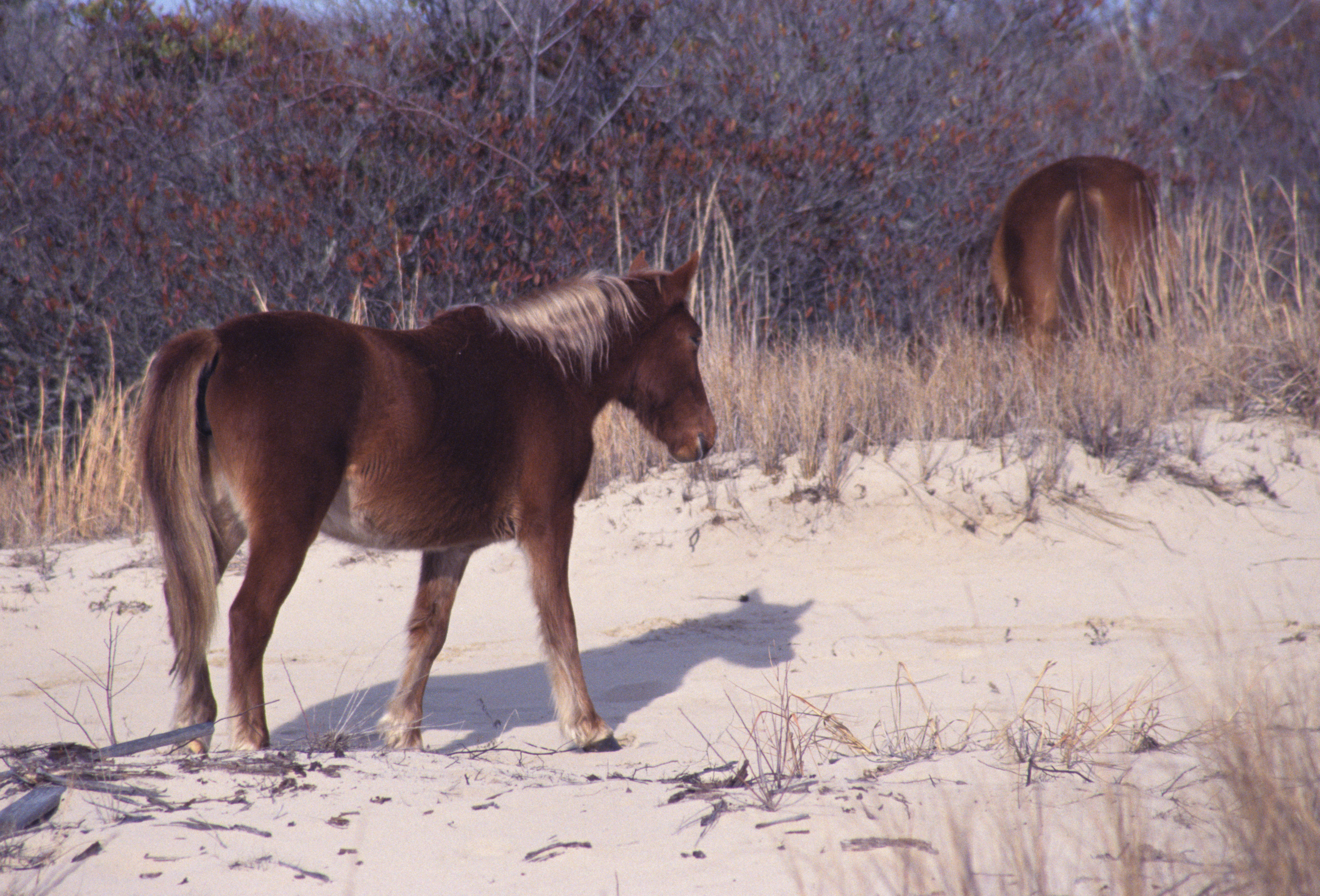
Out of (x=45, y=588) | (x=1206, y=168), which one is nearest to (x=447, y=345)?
(x=45, y=588)

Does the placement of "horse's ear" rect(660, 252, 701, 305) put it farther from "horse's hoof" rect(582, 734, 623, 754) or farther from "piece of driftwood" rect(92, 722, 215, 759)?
"piece of driftwood" rect(92, 722, 215, 759)

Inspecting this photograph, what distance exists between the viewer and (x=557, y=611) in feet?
12.7

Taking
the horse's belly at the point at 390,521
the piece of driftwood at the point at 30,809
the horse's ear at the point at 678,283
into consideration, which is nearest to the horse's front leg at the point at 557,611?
the horse's belly at the point at 390,521

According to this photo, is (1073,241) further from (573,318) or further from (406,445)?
(406,445)

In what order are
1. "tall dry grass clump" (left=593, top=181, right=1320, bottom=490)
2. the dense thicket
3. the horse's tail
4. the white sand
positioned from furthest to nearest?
the dense thicket < "tall dry grass clump" (left=593, top=181, right=1320, bottom=490) < the horse's tail < the white sand

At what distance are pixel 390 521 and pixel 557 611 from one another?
0.73m

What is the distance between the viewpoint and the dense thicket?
8930 millimetres

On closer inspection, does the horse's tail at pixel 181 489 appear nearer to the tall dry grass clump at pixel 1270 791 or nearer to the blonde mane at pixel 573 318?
the blonde mane at pixel 573 318

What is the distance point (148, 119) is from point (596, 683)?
7.50m

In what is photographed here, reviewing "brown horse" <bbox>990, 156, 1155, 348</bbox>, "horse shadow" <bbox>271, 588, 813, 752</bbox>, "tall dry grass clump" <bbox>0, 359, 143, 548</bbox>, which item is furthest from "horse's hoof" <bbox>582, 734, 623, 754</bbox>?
"brown horse" <bbox>990, 156, 1155, 348</bbox>

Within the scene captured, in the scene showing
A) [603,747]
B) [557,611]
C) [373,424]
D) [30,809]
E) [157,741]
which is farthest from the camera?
[557,611]

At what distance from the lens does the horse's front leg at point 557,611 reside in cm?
380

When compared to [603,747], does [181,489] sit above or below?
above

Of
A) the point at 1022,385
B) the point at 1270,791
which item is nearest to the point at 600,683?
the point at 1270,791
